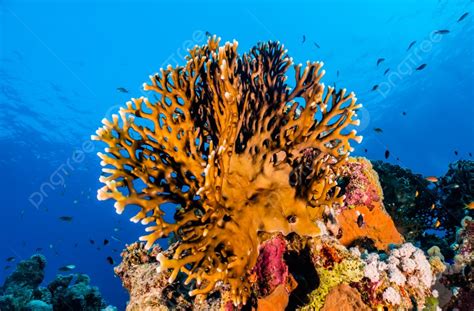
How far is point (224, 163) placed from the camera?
11.8ft

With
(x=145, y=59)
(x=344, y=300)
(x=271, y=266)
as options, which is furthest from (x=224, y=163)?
(x=145, y=59)

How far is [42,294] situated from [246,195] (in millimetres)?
12994

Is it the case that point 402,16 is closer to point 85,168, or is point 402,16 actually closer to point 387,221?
point 387,221

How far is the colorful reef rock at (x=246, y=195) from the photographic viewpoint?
3.42 m

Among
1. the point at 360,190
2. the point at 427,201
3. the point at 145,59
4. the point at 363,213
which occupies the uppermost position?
the point at 145,59

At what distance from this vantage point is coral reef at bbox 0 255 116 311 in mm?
11461

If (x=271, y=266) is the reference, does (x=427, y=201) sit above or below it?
above

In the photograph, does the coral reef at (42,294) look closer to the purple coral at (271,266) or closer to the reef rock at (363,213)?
the purple coral at (271,266)

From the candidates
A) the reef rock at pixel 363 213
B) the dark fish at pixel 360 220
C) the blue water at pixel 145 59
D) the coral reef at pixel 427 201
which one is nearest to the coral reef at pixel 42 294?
the reef rock at pixel 363 213

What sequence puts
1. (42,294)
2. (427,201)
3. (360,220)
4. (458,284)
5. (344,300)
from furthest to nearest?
1. (42,294)
2. (427,201)
3. (360,220)
4. (458,284)
5. (344,300)

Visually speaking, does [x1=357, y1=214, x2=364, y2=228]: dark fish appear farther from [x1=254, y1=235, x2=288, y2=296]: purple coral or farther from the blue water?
the blue water

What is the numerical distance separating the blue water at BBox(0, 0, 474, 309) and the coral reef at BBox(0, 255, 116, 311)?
4544 centimetres

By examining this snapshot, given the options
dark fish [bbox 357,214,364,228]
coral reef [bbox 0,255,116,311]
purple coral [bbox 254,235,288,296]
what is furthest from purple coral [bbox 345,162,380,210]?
coral reef [bbox 0,255,116,311]

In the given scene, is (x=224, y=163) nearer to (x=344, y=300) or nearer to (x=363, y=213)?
(x=344, y=300)
